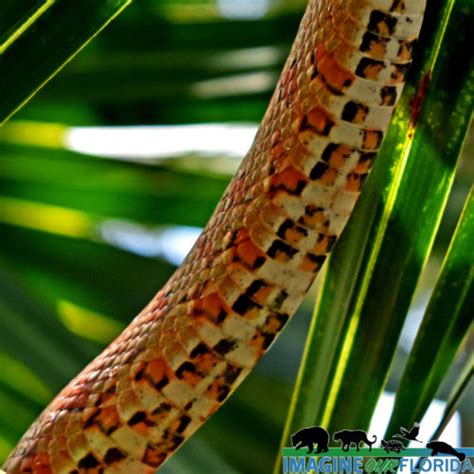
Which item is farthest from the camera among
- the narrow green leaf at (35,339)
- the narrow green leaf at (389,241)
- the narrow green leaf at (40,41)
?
the narrow green leaf at (35,339)

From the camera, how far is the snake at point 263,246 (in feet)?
1.25

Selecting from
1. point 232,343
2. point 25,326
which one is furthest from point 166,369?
point 25,326

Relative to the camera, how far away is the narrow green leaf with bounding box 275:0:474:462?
0.46 metres

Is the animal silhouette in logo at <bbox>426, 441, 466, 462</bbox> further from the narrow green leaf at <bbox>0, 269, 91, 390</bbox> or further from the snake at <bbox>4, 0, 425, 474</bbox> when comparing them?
the narrow green leaf at <bbox>0, 269, 91, 390</bbox>

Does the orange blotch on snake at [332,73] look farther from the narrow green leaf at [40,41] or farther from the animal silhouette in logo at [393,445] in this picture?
the animal silhouette in logo at [393,445]

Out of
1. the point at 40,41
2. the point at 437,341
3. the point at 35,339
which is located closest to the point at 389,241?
the point at 437,341

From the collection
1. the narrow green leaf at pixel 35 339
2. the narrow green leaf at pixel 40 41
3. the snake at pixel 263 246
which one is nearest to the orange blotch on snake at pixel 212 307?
the snake at pixel 263 246

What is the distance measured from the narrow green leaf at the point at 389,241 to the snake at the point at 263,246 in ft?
0.24

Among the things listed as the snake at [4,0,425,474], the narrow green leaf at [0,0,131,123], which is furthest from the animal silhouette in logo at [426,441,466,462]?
the narrow green leaf at [0,0,131,123]

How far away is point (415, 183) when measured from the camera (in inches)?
18.6

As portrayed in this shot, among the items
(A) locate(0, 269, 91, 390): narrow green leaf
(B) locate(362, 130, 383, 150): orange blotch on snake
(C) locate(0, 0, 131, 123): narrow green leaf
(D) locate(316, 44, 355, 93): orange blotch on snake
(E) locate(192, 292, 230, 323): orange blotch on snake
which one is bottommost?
(E) locate(192, 292, 230, 323): orange blotch on snake

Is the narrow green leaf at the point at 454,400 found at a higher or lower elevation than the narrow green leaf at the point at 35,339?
lower

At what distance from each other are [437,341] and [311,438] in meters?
0.08

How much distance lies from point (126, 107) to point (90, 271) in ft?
0.58
